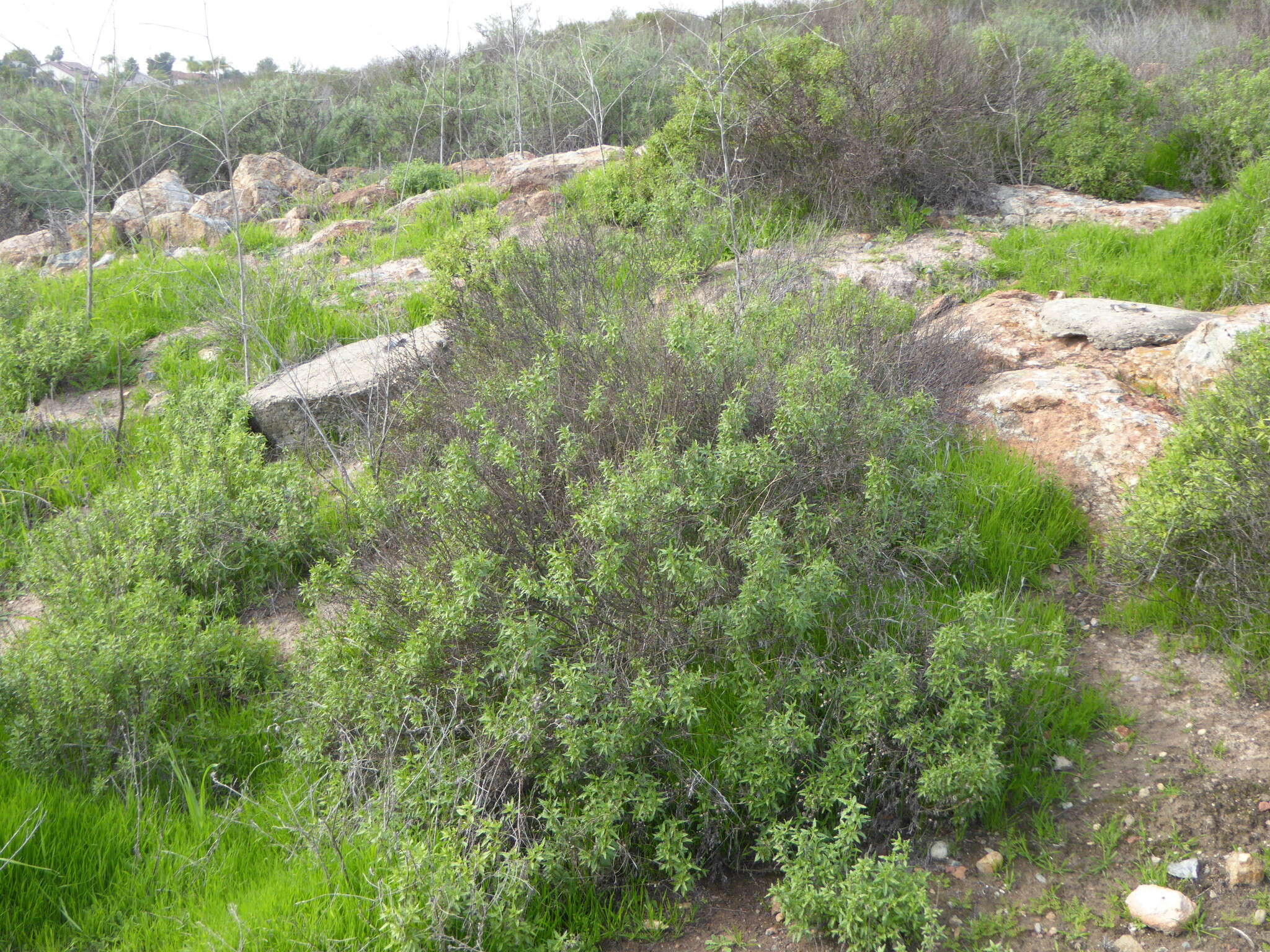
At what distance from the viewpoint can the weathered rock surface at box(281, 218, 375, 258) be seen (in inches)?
321

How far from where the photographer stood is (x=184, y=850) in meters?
2.80

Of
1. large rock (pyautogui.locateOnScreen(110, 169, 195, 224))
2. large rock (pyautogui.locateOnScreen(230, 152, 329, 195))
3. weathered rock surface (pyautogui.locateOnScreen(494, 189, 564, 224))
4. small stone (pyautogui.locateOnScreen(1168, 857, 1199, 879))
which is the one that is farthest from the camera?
large rock (pyautogui.locateOnScreen(230, 152, 329, 195))

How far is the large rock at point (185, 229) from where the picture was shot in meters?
9.08

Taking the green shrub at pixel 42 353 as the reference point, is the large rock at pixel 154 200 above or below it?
above

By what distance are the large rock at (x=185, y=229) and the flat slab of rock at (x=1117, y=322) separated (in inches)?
308

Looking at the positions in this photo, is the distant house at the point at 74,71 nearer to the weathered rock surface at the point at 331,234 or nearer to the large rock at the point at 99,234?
the weathered rock surface at the point at 331,234

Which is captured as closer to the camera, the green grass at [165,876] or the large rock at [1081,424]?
the green grass at [165,876]

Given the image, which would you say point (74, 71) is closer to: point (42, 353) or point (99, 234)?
point (42, 353)

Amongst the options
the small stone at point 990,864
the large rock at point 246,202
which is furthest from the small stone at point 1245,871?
the large rock at point 246,202

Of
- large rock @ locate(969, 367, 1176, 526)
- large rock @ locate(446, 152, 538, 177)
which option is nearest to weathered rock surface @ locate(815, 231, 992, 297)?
large rock @ locate(969, 367, 1176, 526)

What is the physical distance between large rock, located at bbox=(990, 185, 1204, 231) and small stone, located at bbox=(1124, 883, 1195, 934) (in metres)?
5.71

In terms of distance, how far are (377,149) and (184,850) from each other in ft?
42.9

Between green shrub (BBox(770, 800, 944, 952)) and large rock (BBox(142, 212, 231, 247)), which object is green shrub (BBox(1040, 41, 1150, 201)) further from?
large rock (BBox(142, 212, 231, 247))

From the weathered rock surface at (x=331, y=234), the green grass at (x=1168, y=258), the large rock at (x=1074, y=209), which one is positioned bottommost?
the green grass at (x=1168, y=258)
